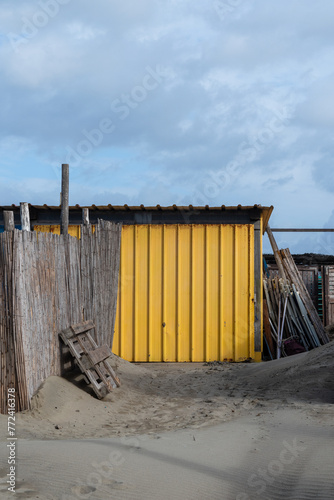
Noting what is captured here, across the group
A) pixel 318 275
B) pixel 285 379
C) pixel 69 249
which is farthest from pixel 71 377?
pixel 318 275

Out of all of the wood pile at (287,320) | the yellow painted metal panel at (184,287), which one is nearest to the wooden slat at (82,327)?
the yellow painted metal panel at (184,287)

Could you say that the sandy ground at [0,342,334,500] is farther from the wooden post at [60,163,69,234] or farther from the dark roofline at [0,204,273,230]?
the dark roofline at [0,204,273,230]

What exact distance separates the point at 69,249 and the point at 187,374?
3510 millimetres

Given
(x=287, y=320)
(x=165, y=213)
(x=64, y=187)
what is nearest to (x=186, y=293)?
(x=165, y=213)

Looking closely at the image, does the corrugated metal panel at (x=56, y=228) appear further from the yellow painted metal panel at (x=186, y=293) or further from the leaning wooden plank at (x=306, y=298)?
the leaning wooden plank at (x=306, y=298)

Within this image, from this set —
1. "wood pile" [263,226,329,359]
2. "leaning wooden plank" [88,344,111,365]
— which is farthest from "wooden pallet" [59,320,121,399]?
"wood pile" [263,226,329,359]

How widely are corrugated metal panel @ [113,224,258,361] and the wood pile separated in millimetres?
1473

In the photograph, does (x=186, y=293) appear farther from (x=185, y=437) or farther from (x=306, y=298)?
(x=185, y=437)

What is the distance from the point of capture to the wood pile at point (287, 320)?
11695 mm

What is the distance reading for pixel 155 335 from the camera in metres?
10.5

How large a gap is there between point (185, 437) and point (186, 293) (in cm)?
562

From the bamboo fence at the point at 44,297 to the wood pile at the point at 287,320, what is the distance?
14.8 feet

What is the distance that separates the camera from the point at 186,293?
415 inches

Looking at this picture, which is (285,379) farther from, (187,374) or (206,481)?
(206,481)
